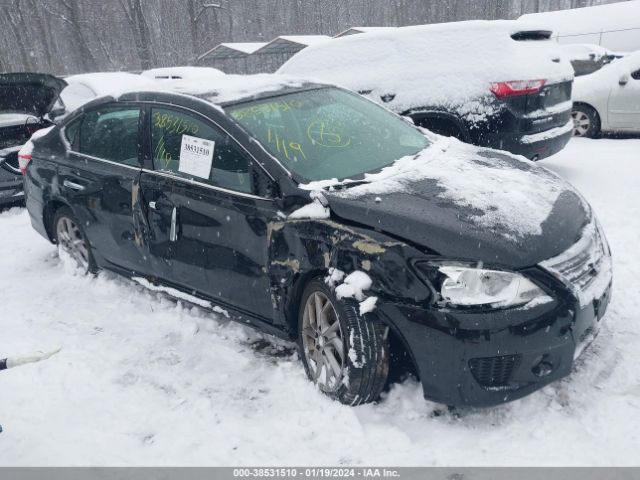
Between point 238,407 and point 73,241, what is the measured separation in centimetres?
268

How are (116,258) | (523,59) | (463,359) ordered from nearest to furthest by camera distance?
(463,359) < (116,258) < (523,59)

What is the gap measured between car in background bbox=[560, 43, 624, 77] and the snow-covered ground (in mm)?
11202

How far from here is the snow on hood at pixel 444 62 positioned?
5758mm

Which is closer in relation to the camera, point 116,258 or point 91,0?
point 116,258

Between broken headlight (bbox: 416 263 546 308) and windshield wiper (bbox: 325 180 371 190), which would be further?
windshield wiper (bbox: 325 180 371 190)

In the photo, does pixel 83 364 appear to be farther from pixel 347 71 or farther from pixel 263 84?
pixel 347 71

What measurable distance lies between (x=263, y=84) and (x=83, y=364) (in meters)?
2.26

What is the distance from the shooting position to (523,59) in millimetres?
5801

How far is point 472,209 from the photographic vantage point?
2.65 metres

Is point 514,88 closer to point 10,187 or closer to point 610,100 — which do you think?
point 610,100

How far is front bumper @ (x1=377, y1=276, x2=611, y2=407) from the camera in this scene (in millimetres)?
2352

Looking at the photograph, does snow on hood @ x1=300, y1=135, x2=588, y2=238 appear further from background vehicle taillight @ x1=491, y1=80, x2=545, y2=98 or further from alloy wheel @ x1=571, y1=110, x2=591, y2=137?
alloy wheel @ x1=571, y1=110, x2=591, y2=137

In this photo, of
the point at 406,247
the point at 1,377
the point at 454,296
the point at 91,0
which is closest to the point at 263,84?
the point at 406,247
